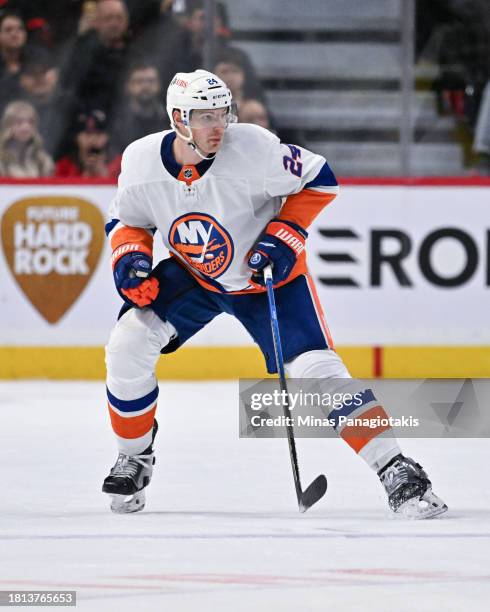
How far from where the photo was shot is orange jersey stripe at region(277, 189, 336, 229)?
3760 millimetres

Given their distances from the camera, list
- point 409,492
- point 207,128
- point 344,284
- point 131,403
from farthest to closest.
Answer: point 344,284
point 131,403
point 207,128
point 409,492

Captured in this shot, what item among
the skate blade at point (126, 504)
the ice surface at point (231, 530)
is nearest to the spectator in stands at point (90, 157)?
the ice surface at point (231, 530)

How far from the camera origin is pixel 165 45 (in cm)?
662

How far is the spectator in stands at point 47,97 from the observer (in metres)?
6.64

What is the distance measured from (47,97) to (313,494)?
348 cm

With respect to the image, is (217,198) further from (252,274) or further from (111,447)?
(111,447)

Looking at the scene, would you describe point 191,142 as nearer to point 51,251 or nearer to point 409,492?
point 409,492

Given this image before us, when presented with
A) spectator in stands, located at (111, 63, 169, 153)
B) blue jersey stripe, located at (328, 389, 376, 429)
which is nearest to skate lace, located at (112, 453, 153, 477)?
blue jersey stripe, located at (328, 389, 376, 429)

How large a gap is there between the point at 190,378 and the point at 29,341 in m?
0.71

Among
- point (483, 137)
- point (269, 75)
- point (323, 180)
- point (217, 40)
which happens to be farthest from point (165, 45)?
point (323, 180)

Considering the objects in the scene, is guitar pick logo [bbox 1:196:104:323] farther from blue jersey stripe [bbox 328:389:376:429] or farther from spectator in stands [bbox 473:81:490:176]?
blue jersey stripe [bbox 328:389:376:429]

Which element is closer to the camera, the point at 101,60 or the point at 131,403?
the point at 131,403

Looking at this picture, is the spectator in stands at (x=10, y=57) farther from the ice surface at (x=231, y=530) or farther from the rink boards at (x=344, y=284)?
the ice surface at (x=231, y=530)

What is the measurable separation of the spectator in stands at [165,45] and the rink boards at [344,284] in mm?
569
